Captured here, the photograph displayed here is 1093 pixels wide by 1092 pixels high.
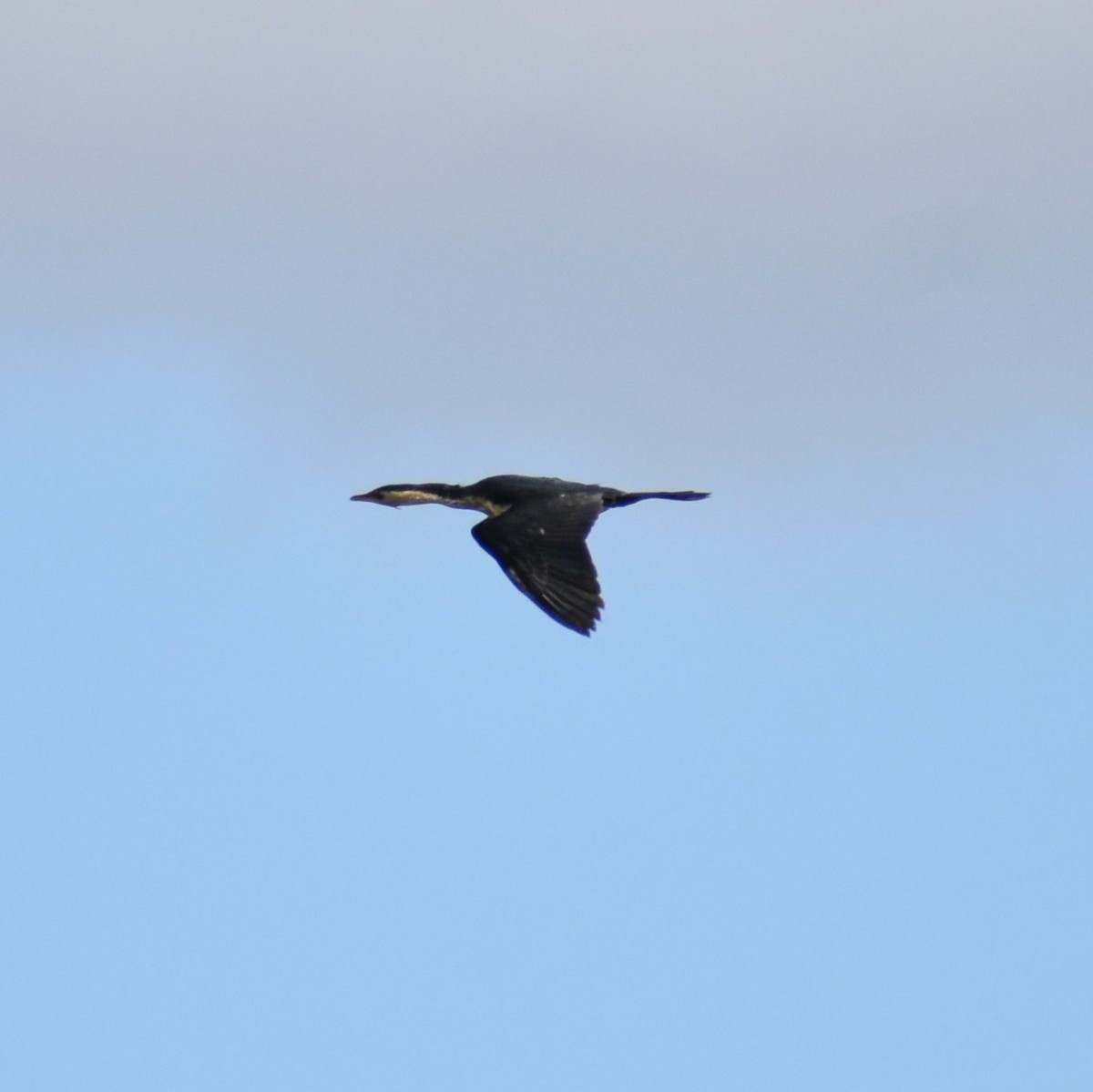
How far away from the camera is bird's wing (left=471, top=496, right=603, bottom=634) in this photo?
152ft

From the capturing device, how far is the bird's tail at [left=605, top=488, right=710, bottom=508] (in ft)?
163

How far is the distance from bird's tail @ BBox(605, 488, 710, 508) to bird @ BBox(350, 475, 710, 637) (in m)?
0.01

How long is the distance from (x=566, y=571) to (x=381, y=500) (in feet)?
20.2

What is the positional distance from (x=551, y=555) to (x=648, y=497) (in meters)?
3.65

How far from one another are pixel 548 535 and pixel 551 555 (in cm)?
48

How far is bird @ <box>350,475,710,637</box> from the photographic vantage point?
46312 millimetres

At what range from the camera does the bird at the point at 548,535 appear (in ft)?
152

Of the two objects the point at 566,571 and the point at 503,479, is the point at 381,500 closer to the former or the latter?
the point at 503,479

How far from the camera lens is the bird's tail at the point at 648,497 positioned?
49781 mm

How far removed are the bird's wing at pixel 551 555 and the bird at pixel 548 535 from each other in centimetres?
1

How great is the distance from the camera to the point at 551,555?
46938mm

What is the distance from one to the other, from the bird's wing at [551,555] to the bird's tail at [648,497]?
53.8 inches

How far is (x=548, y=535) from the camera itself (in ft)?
155

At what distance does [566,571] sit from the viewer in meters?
46.7
